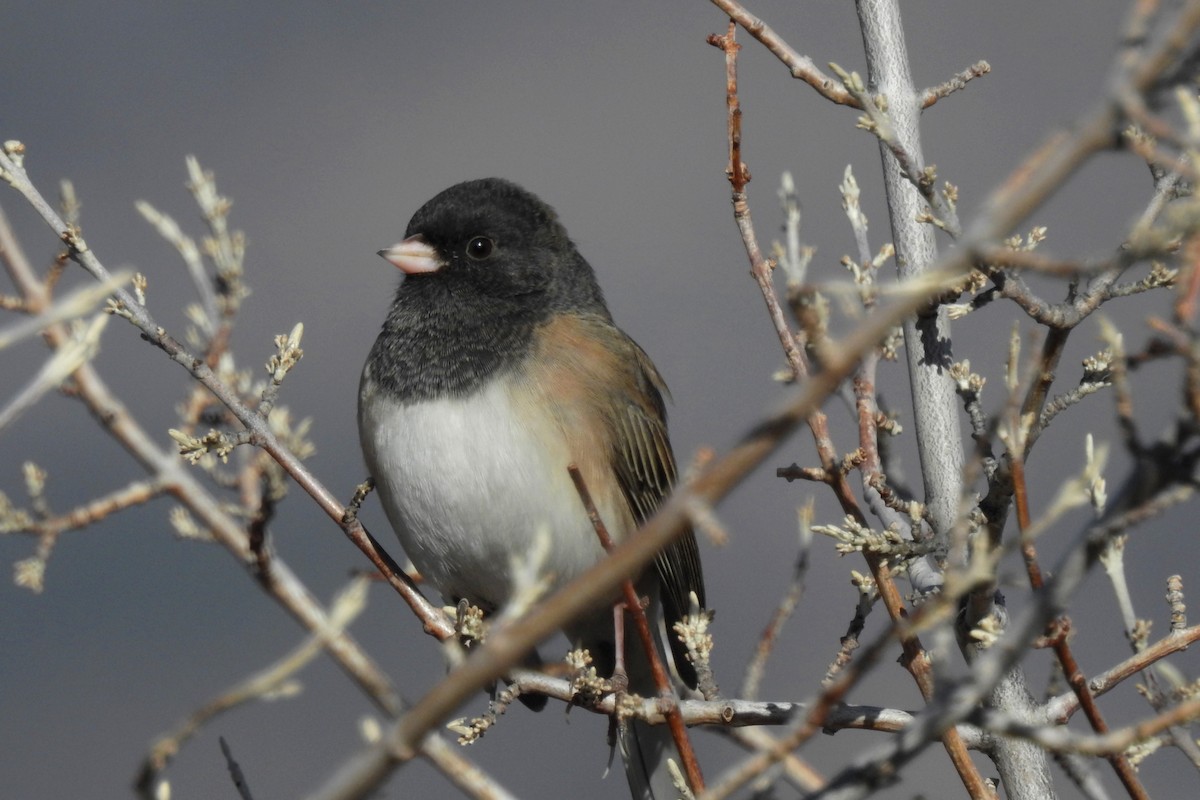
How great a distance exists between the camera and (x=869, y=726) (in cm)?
117

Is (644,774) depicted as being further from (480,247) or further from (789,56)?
(789,56)

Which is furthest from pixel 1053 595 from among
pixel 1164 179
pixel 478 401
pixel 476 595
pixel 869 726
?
pixel 476 595

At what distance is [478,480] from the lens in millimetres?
1838

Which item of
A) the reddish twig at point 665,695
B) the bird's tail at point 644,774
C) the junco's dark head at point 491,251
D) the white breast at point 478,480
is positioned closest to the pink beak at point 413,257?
the junco's dark head at point 491,251

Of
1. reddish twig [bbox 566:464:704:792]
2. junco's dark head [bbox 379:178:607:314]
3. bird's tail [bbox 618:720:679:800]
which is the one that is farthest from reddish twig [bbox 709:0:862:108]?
bird's tail [bbox 618:720:679:800]

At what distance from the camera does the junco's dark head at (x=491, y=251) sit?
2.09 m

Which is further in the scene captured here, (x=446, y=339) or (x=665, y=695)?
(x=446, y=339)

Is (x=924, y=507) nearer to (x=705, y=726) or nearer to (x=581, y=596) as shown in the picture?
(x=705, y=726)

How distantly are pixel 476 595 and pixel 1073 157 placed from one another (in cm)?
169

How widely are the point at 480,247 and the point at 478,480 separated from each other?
0.48 meters

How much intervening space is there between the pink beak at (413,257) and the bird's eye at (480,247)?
6 cm

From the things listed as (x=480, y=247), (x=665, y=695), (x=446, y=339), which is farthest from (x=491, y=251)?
(x=665, y=695)

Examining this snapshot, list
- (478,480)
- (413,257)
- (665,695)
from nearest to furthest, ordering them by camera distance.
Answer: (665,695), (478,480), (413,257)

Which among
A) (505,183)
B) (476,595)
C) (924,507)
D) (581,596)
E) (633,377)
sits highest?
(505,183)
